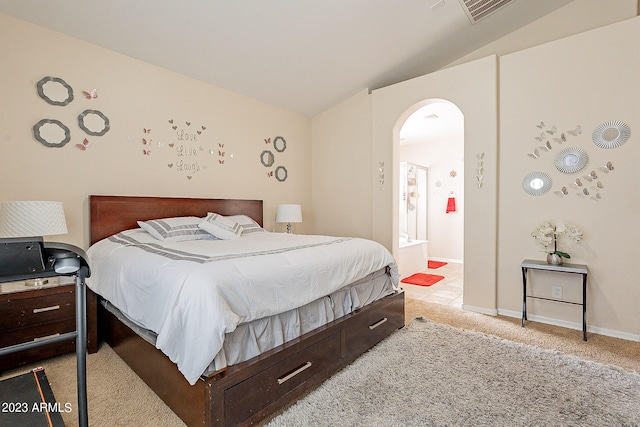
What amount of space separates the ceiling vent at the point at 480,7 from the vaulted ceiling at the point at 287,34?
0.02 meters

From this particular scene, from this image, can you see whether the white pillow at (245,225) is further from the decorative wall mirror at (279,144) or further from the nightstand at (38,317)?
the nightstand at (38,317)

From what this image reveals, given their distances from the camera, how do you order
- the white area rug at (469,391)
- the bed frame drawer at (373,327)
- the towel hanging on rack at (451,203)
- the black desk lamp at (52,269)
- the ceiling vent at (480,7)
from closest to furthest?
1. the black desk lamp at (52,269)
2. the white area rug at (469,391)
3. the bed frame drawer at (373,327)
4. the ceiling vent at (480,7)
5. the towel hanging on rack at (451,203)

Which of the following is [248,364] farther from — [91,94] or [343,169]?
[343,169]

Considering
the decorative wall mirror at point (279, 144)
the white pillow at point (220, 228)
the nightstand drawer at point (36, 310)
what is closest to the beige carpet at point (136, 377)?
the nightstand drawer at point (36, 310)

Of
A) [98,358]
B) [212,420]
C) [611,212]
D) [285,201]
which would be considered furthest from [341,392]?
[285,201]

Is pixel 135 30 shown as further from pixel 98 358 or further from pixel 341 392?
pixel 341 392

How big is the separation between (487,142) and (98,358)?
3.91 m

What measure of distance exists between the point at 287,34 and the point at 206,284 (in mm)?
2631

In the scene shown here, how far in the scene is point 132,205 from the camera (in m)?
2.91

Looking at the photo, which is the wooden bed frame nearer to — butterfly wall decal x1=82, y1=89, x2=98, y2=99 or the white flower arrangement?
butterfly wall decal x1=82, y1=89, x2=98, y2=99

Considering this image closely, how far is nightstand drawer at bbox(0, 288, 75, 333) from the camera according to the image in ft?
6.59

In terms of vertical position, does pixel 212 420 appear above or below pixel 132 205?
below

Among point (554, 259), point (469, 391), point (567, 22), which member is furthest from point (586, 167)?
point (469, 391)

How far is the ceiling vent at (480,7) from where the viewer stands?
2.98 metres
